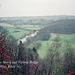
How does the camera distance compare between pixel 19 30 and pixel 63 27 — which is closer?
pixel 63 27

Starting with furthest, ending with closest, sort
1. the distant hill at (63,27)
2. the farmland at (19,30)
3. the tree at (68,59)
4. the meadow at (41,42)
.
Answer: the distant hill at (63,27)
the farmland at (19,30)
the meadow at (41,42)
the tree at (68,59)

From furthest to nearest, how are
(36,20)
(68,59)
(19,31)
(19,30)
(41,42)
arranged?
(36,20) < (19,30) < (19,31) < (41,42) < (68,59)

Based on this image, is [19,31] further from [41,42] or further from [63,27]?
[63,27]

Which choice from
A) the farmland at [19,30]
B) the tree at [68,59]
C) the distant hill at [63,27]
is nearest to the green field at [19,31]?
the farmland at [19,30]

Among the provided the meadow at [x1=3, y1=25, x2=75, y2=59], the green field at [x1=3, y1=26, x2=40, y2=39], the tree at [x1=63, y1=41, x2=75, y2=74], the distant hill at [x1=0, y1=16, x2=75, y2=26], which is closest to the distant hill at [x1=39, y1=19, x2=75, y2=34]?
the meadow at [x1=3, y1=25, x2=75, y2=59]

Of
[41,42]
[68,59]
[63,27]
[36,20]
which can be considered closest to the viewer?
[68,59]

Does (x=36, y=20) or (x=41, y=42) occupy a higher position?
(x=36, y=20)

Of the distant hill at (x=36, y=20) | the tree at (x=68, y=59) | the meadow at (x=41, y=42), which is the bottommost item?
the tree at (x=68, y=59)

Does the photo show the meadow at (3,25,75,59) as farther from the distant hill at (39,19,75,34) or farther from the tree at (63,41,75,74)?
the tree at (63,41,75,74)

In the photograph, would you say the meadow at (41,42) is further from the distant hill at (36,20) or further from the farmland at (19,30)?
the distant hill at (36,20)

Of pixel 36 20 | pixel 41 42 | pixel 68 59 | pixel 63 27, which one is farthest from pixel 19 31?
pixel 68 59

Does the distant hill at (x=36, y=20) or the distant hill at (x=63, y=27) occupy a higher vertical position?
the distant hill at (x=36, y=20)
